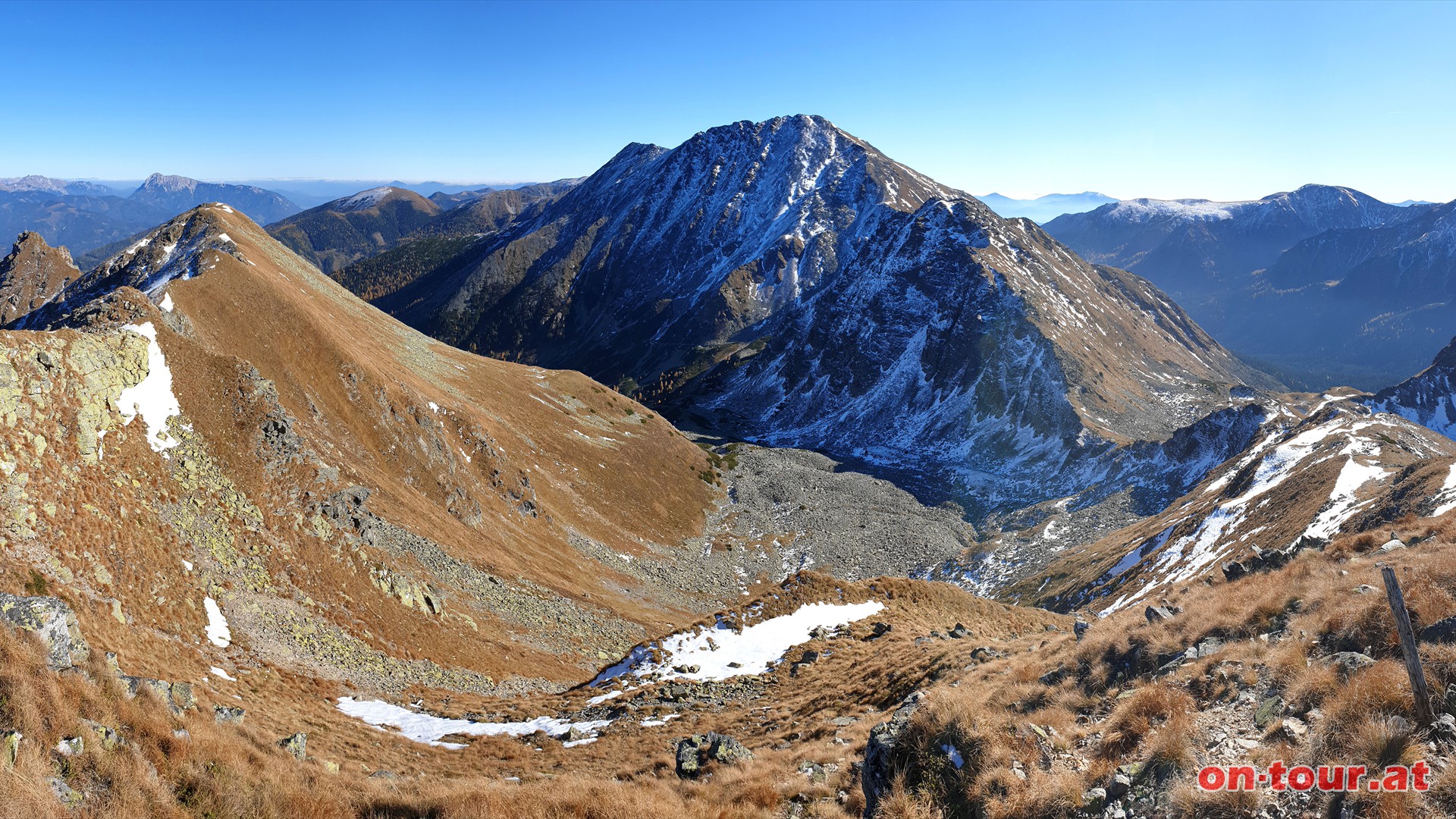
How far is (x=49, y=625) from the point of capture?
A: 13883 mm

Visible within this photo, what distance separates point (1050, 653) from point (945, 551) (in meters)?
79.9

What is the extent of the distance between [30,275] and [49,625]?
210 metres

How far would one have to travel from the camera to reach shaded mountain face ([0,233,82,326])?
142m

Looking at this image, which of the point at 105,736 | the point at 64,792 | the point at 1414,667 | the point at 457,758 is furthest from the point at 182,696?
the point at 1414,667

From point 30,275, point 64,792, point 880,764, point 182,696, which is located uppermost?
point 30,275

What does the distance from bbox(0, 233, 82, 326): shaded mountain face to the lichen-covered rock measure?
192 meters

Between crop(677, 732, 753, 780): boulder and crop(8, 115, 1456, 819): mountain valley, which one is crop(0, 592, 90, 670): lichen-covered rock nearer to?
crop(8, 115, 1456, 819): mountain valley

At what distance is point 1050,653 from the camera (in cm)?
2064

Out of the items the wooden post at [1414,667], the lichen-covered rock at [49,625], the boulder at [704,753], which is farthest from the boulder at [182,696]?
the wooden post at [1414,667]

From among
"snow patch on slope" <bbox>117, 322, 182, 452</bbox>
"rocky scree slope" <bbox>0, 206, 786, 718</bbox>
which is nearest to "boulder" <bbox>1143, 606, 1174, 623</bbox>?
"rocky scree slope" <bbox>0, 206, 786, 718</bbox>

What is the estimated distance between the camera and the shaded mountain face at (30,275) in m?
142

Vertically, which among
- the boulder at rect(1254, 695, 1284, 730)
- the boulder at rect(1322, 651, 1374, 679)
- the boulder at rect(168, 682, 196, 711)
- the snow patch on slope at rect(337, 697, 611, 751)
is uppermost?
the boulder at rect(1322, 651, 1374, 679)

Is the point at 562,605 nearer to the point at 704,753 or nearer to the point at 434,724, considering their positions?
the point at 434,724

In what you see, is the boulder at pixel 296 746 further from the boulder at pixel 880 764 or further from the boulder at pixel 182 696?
the boulder at pixel 880 764
